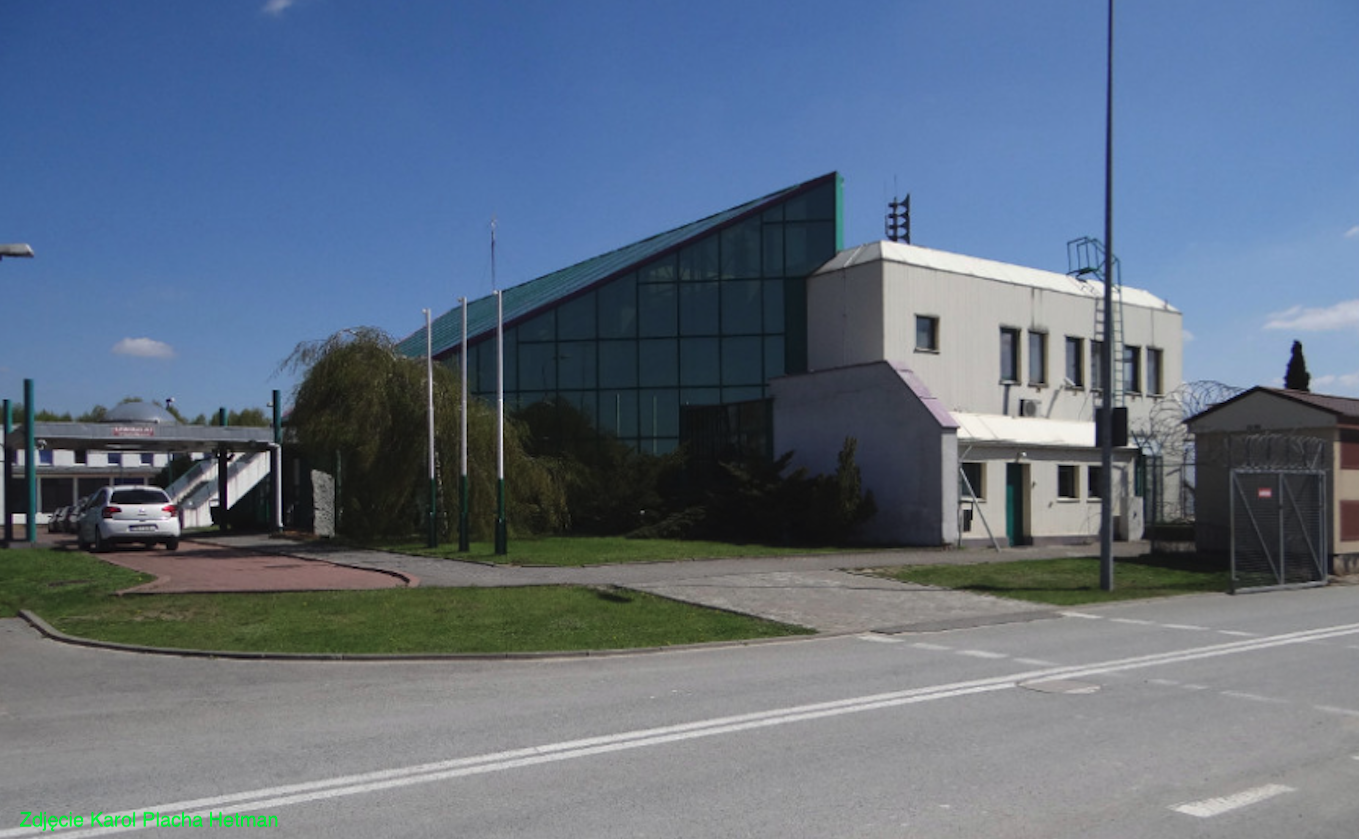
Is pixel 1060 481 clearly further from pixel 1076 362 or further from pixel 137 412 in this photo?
pixel 137 412

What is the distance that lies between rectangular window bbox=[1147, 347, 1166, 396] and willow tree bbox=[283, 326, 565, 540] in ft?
71.4

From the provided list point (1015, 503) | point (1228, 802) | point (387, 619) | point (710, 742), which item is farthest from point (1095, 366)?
point (1228, 802)

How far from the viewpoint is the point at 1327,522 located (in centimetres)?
2305

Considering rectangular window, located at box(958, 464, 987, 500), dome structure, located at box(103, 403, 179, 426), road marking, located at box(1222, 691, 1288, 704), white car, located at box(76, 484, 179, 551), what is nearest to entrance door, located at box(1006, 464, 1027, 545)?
rectangular window, located at box(958, 464, 987, 500)

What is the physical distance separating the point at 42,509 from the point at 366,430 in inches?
1352

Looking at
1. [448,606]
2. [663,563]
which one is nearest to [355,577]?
[448,606]

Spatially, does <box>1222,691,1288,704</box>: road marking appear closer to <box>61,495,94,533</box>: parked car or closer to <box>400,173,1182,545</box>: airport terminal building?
<box>400,173,1182,545</box>: airport terminal building

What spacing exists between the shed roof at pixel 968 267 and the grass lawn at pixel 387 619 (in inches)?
664

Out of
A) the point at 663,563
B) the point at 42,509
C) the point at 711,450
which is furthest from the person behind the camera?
the point at 42,509

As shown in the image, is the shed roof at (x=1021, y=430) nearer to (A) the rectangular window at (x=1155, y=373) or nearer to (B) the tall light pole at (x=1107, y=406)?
(A) the rectangular window at (x=1155, y=373)

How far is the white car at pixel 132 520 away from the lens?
83.7 ft

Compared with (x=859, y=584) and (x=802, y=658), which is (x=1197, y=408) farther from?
(x=802, y=658)

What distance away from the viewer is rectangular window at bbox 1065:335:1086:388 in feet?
113

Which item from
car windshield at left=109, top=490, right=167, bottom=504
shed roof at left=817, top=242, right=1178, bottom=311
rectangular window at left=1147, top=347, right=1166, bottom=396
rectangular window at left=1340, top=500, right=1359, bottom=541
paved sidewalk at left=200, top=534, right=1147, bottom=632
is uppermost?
shed roof at left=817, top=242, right=1178, bottom=311
